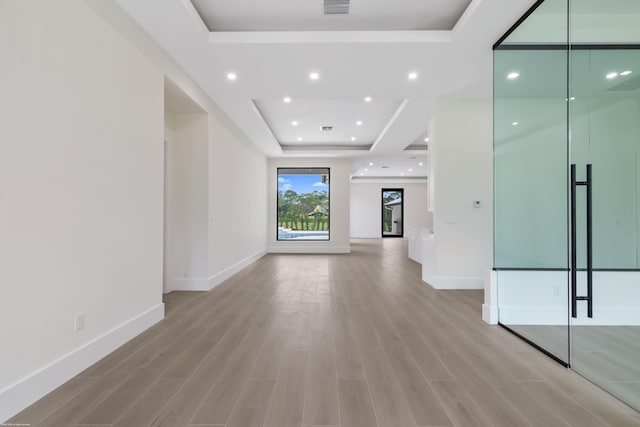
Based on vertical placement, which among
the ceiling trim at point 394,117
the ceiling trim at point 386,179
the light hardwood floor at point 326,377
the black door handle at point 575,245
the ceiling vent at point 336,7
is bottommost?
the light hardwood floor at point 326,377

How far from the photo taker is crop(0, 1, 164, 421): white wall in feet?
5.62

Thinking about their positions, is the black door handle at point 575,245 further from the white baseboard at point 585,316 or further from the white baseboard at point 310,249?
the white baseboard at point 310,249

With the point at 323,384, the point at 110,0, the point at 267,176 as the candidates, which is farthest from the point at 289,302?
the point at 267,176

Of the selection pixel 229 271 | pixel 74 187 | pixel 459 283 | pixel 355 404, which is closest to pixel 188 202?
pixel 229 271

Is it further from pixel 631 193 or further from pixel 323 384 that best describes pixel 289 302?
pixel 631 193

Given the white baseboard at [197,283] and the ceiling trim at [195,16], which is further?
the white baseboard at [197,283]

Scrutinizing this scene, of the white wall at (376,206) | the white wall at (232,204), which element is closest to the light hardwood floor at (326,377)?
the white wall at (232,204)

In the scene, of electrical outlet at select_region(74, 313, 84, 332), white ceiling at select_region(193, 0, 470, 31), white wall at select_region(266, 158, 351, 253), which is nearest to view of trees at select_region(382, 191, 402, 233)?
white wall at select_region(266, 158, 351, 253)

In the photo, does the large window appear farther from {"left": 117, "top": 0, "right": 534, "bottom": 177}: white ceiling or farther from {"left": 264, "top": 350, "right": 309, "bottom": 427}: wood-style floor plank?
{"left": 264, "top": 350, "right": 309, "bottom": 427}: wood-style floor plank

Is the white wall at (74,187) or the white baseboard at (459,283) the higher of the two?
the white wall at (74,187)

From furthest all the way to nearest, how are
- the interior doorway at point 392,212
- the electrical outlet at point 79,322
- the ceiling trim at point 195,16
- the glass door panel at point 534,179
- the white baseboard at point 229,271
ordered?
the interior doorway at point 392,212
the white baseboard at point 229,271
the ceiling trim at point 195,16
the glass door panel at point 534,179
the electrical outlet at point 79,322

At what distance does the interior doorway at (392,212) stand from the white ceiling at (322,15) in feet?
41.6

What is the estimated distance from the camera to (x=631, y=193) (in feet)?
6.84

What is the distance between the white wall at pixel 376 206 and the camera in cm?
1541
